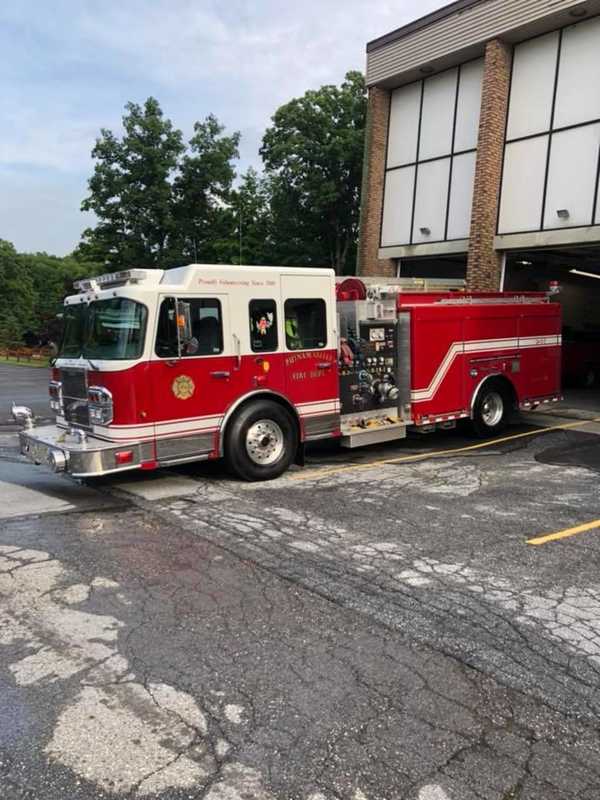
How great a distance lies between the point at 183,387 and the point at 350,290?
122 inches

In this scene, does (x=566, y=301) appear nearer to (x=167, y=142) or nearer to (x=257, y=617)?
(x=167, y=142)

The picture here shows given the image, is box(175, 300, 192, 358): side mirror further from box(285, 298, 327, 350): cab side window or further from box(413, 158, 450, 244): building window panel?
box(413, 158, 450, 244): building window panel

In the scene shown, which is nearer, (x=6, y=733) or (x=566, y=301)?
(x=6, y=733)

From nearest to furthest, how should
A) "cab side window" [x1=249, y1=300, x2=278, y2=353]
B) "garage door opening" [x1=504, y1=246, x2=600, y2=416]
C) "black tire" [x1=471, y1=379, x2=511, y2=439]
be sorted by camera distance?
"cab side window" [x1=249, y1=300, x2=278, y2=353]
"black tire" [x1=471, y1=379, x2=511, y2=439]
"garage door opening" [x1=504, y1=246, x2=600, y2=416]

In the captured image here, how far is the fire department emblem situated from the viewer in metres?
7.34

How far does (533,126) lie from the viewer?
13.7 meters

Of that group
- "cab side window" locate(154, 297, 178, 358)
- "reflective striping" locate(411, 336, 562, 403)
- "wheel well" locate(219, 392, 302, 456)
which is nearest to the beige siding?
"reflective striping" locate(411, 336, 562, 403)

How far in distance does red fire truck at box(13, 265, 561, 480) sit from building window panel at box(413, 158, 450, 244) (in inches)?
222

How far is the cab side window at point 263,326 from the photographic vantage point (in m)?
7.95

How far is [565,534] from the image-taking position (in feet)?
19.7

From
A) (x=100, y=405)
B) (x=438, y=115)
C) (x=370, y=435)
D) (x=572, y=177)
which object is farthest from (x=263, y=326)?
(x=438, y=115)

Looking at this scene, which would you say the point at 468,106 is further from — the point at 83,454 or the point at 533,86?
the point at 83,454

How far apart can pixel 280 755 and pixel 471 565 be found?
2.74 m

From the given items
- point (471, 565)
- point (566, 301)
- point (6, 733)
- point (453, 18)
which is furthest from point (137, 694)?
point (566, 301)
